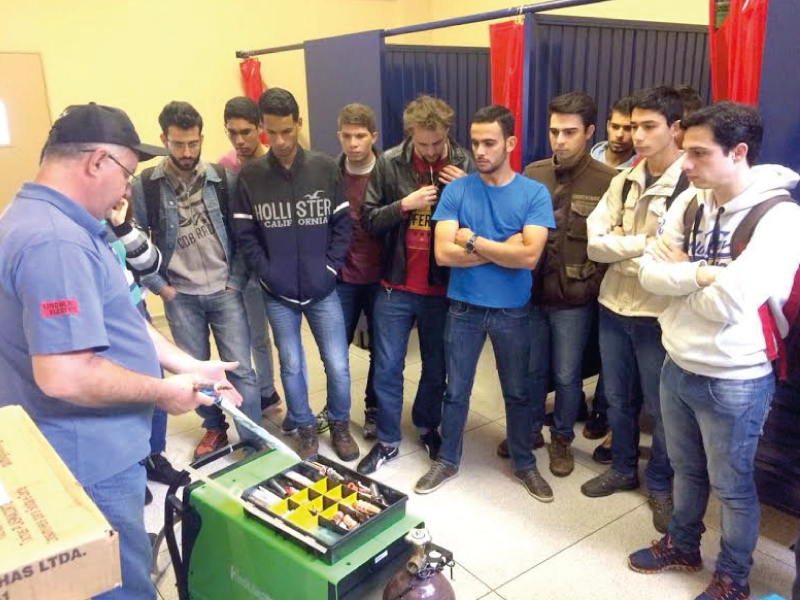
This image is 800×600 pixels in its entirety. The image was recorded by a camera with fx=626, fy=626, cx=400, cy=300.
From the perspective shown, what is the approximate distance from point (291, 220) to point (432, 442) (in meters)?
1.16

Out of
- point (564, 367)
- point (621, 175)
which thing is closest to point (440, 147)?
point (621, 175)

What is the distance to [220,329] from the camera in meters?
2.68

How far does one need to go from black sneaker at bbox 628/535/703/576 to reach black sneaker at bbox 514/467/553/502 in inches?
17.3

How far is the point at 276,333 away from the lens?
2.70 metres

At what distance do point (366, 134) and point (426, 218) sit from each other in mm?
488

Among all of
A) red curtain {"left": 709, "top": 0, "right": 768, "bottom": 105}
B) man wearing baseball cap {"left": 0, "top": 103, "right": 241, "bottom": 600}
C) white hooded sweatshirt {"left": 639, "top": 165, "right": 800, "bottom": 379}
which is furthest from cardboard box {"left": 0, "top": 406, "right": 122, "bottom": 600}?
red curtain {"left": 709, "top": 0, "right": 768, "bottom": 105}

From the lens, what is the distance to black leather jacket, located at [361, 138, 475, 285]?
2.49m

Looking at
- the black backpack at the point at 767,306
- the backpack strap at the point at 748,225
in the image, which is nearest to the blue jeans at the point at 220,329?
the black backpack at the point at 767,306

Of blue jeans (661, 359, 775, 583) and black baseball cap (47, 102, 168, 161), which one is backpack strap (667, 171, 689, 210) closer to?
blue jeans (661, 359, 775, 583)

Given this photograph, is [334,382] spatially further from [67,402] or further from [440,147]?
[67,402]

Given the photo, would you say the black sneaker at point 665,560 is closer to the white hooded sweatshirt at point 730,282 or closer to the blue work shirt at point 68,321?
the white hooded sweatshirt at point 730,282

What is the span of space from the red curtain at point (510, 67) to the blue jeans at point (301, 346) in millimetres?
1129

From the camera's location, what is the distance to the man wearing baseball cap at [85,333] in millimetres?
1240

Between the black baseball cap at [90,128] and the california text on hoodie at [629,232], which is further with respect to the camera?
the california text on hoodie at [629,232]
